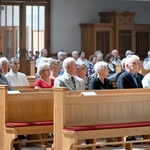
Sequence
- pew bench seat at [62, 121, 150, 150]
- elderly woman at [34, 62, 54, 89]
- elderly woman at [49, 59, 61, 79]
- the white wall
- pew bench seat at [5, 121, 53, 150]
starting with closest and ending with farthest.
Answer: pew bench seat at [62, 121, 150, 150], pew bench seat at [5, 121, 53, 150], elderly woman at [34, 62, 54, 89], elderly woman at [49, 59, 61, 79], the white wall

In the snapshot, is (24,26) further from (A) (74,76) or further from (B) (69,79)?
(B) (69,79)

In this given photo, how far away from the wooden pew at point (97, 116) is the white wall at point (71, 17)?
1111 centimetres

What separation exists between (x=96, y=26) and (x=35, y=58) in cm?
229

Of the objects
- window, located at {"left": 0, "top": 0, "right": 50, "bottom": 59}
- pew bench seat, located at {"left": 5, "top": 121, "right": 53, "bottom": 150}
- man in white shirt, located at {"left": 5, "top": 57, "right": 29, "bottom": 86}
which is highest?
window, located at {"left": 0, "top": 0, "right": 50, "bottom": 59}

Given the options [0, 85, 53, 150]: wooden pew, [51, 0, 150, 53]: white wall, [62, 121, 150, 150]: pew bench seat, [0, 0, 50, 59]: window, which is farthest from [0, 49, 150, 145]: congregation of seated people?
[51, 0, 150, 53]: white wall

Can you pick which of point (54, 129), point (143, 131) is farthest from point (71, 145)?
point (143, 131)

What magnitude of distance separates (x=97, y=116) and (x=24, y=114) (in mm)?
1116

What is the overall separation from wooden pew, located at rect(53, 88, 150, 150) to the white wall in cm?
1111

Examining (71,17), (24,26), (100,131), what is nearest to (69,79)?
(100,131)

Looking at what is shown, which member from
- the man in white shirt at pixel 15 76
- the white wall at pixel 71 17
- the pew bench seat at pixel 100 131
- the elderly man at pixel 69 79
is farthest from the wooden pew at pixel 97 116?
the white wall at pixel 71 17

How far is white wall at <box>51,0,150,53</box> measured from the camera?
64.4 ft

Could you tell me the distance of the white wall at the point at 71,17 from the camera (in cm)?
1964

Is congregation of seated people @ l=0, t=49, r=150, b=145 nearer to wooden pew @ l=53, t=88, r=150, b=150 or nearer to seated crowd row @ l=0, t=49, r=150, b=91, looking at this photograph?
seated crowd row @ l=0, t=49, r=150, b=91

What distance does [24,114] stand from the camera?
8.56 m
